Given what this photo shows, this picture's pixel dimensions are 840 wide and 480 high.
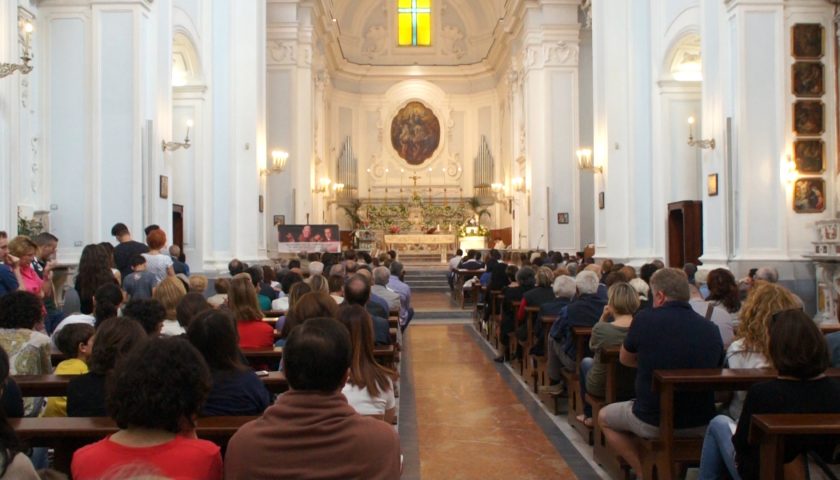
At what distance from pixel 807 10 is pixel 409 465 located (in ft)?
31.0

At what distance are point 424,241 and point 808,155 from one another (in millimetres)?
19201

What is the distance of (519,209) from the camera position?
26391mm

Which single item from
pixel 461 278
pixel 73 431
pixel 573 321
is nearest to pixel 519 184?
pixel 461 278

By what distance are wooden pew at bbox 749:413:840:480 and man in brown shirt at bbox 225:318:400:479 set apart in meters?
1.49

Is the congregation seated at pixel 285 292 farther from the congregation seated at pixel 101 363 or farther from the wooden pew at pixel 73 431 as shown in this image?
the wooden pew at pixel 73 431

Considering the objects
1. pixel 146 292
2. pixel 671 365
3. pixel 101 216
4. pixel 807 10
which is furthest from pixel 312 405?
pixel 807 10

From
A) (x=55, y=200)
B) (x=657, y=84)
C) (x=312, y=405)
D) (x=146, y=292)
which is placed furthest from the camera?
(x=657, y=84)

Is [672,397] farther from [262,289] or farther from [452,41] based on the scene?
[452,41]

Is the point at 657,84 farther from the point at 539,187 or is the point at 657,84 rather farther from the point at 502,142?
the point at 502,142

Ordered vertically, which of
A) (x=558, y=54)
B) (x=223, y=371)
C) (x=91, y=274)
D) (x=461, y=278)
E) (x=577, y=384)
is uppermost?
(x=558, y=54)

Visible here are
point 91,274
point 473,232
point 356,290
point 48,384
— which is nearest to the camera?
point 48,384

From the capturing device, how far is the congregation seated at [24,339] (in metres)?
4.86

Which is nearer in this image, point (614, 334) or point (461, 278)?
point (614, 334)

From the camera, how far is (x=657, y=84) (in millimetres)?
16266
